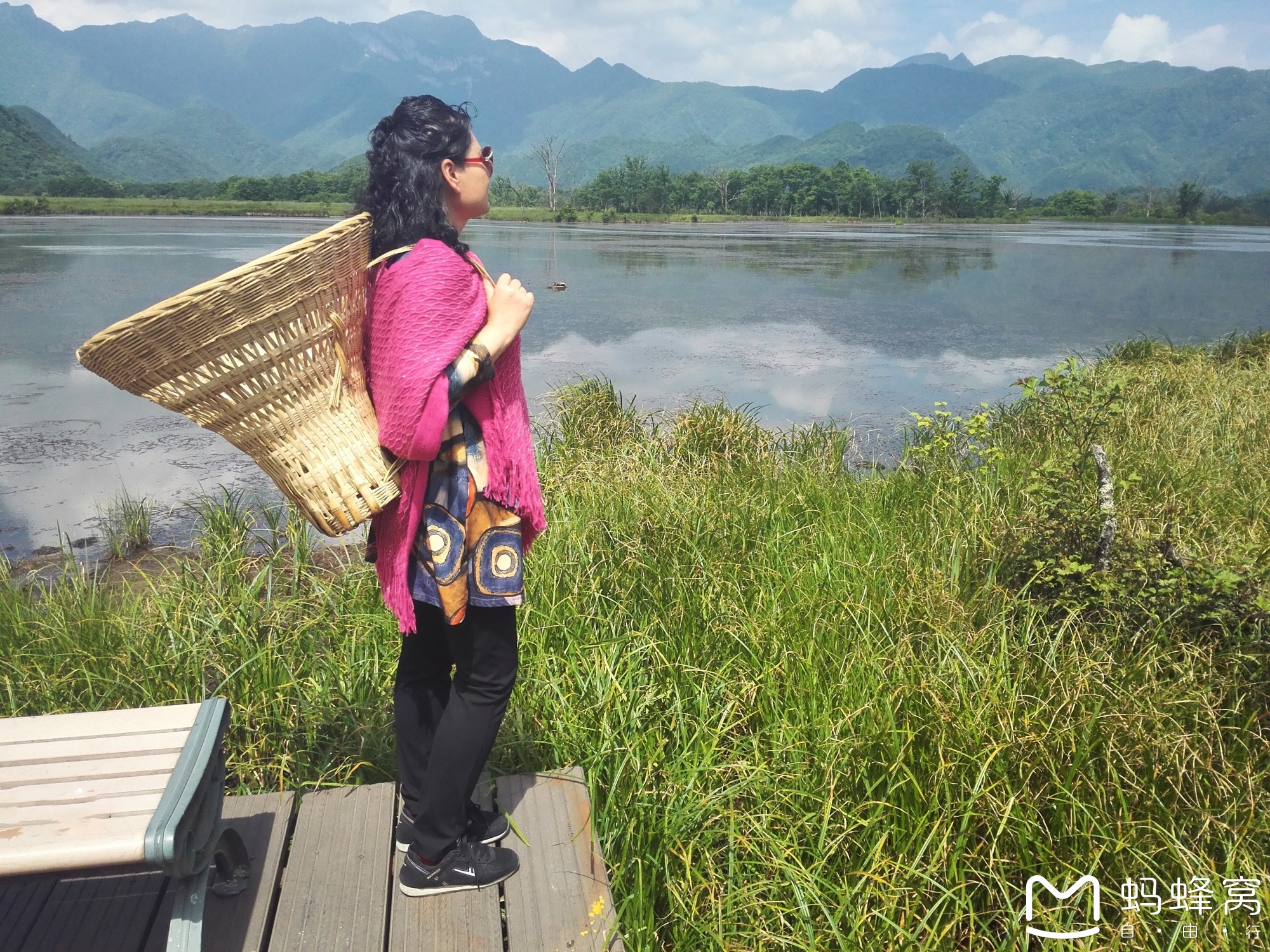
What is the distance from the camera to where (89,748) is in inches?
65.9

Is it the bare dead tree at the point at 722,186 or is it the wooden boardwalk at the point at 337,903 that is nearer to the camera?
the wooden boardwalk at the point at 337,903

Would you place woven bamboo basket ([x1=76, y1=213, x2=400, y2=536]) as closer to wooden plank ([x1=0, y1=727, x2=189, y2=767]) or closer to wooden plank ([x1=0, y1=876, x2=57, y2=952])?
wooden plank ([x1=0, y1=727, x2=189, y2=767])

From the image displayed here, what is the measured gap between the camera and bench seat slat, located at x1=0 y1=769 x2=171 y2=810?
151 centimetres

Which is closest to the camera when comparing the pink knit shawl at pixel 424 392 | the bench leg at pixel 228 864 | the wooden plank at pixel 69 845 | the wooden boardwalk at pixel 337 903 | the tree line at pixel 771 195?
the wooden plank at pixel 69 845

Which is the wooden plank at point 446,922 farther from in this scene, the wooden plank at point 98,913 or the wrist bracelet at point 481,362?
the wrist bracelet at point 481,362

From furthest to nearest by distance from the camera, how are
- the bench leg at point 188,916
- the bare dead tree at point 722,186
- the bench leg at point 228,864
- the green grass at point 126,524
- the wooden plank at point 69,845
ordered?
1. the bare dead tree at point 722,186
2. the green grass at point 126,524
3. the bench leg at point 228,864
4. the bench leg at point 188,916
5. the wooden plank at point 69,845

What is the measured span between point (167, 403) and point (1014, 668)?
8.57 ft

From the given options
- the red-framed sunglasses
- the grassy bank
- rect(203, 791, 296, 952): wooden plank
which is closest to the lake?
the grassy bank

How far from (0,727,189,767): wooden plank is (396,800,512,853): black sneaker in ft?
1.74

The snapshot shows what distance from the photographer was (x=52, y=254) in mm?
18812

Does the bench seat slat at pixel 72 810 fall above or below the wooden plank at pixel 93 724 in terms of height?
below

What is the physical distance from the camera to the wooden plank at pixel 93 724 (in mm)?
1699

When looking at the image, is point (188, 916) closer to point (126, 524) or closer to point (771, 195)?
point (126, 524)

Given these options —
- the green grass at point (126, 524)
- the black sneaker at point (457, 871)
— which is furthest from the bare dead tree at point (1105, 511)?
the green grass at point (126, 524)
